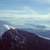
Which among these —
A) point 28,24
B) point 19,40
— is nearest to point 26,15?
point 28,24

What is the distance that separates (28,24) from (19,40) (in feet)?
0.78

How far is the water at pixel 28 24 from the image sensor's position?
69.1 inches

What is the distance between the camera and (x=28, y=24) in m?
1.77

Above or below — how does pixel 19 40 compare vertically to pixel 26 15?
below

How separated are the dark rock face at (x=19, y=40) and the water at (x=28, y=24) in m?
0.06

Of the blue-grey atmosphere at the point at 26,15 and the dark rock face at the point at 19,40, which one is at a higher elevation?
the blue-grey atmosphere at the point at 26,15

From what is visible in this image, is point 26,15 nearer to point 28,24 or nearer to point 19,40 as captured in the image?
point 28,24

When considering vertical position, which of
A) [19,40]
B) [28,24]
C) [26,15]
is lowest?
[19,40]

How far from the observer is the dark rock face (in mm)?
1773

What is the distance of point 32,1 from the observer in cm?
180

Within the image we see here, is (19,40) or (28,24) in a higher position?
(28,24)

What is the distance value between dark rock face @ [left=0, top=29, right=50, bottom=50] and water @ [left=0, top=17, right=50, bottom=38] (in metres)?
0.06

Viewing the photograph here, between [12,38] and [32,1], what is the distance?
544 millimetres

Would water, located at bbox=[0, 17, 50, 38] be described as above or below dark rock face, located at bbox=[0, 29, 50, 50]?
above
